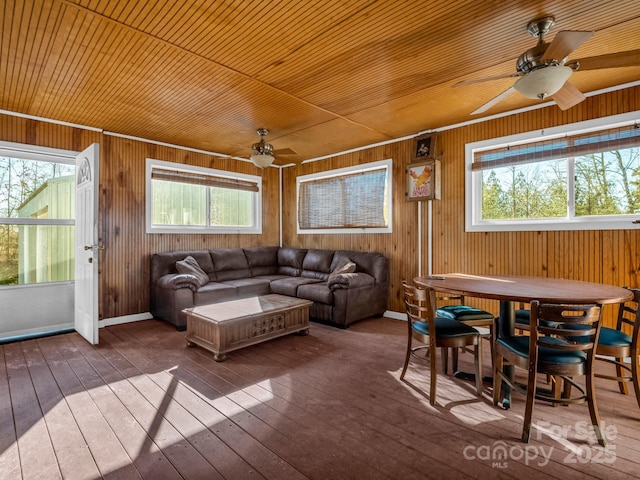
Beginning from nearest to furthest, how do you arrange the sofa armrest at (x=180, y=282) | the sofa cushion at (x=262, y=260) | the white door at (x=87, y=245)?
the white door at (x=87, y=245) < the sofa armrest at (x=180, y=282) < the sofa cushion at (x=262, y=260)

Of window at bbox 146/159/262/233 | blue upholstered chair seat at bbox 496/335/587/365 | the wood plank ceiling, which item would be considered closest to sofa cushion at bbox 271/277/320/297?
window at bbox 146/159/262/233

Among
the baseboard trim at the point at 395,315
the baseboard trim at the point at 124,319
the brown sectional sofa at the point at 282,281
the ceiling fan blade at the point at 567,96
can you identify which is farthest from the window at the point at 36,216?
the ceiling fan blade at the point at 567,96

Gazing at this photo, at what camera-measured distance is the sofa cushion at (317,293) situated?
4484mm

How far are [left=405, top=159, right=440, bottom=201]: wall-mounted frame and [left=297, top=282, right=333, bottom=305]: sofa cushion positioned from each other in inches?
68.7

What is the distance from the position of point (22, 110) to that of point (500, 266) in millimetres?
5873

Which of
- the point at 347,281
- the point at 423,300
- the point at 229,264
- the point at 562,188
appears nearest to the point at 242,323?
the point at 347,281

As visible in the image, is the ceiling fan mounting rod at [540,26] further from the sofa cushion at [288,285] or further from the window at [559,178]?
the sofa cushion at [288,285]


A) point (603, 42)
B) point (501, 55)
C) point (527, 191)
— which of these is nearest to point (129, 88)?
point (501, 55)

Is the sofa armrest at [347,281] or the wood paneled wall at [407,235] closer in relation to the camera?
the wood paneled wall at [407,235]

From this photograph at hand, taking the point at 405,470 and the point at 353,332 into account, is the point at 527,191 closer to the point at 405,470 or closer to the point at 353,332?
the point at 353,332

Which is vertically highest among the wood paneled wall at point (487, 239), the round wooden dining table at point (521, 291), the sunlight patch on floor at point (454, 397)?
the wood paneled wall at point (487, 239)

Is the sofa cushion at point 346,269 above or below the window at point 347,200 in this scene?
below

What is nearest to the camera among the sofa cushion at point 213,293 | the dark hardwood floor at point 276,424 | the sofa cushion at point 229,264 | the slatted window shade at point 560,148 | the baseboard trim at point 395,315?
the dark hardwood floor at point 276,424

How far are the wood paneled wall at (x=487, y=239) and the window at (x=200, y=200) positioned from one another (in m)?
1.47
